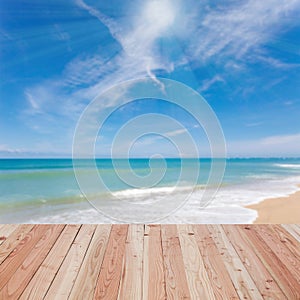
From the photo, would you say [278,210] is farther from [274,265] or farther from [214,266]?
[214,266]

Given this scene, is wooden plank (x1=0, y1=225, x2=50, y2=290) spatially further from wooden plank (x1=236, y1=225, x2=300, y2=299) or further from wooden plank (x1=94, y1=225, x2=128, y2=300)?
wooden plank (x1=236, y1=225, x2=300, y2=299)

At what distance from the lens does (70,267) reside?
3.62 feet

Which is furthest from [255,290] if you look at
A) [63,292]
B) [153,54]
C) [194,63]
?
[194,63]

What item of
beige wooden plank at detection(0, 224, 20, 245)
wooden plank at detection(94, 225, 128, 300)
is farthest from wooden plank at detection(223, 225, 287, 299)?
beige wooden plank at detection(0, 224, 20, 245)

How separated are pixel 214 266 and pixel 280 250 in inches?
13.4

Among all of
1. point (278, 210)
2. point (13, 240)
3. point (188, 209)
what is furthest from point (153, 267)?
point (278, 210)

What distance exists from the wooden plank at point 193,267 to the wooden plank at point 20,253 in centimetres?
61

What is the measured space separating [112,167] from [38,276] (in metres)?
6.63

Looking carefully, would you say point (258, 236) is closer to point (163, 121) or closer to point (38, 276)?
point (38, 276)

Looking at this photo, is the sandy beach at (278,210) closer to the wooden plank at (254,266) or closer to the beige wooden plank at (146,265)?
the wooden plank at (254,266)

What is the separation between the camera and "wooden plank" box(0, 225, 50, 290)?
3.40ft

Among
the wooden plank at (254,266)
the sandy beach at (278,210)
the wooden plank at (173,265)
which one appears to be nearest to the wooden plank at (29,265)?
the wooden plank at (173,265)

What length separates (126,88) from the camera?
11.8 feet

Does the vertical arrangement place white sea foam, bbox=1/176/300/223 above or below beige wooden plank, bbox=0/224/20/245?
below
